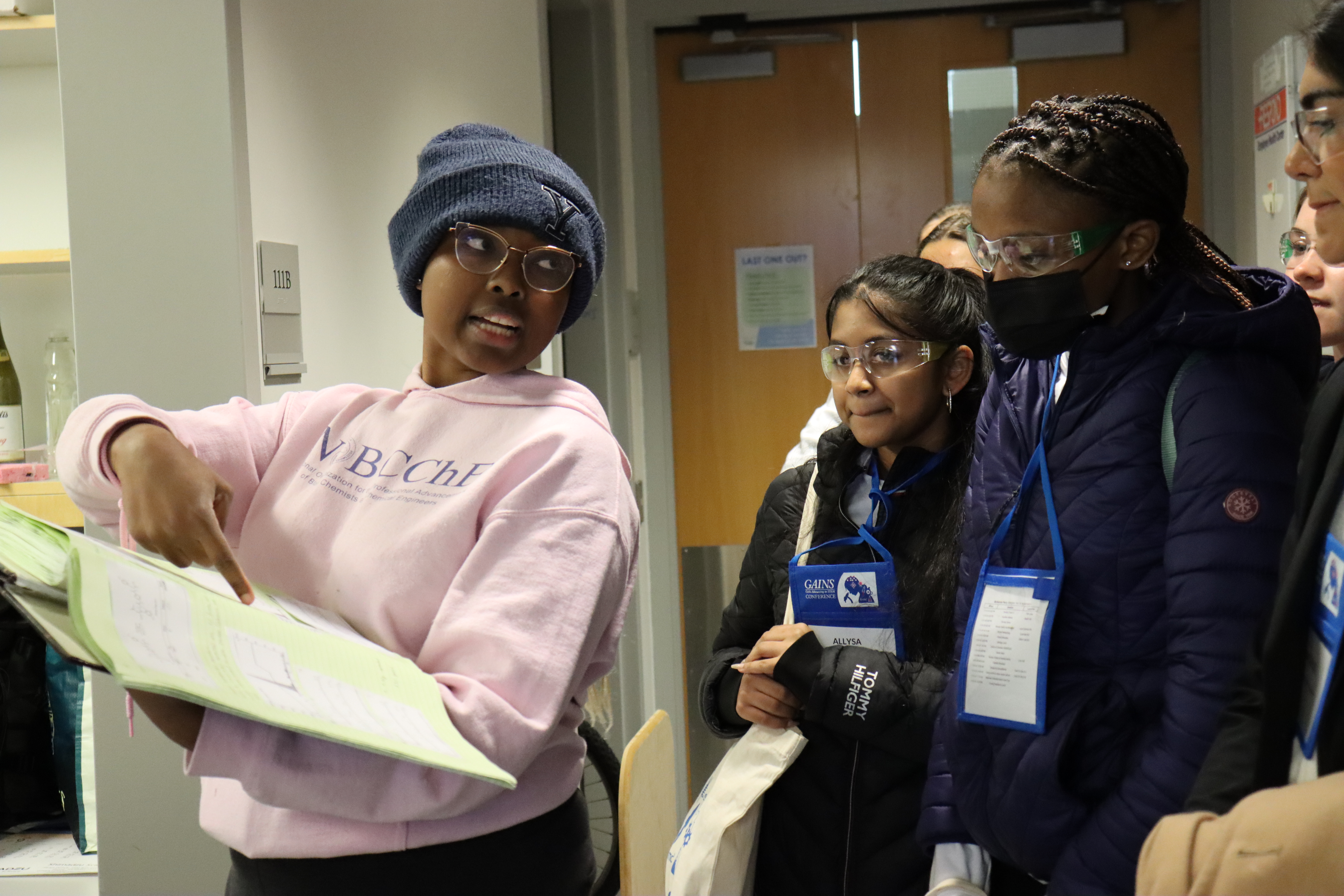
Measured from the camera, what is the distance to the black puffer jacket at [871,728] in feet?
4.97

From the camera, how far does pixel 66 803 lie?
2102 mm

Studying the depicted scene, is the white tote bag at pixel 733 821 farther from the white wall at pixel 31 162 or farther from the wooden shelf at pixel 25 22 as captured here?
the white wall at pixel 31 162

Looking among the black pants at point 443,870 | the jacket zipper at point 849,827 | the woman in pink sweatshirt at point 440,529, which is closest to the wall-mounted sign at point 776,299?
the jacket zipper at point 849,827

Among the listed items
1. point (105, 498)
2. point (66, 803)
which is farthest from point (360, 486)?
point (66, 803)

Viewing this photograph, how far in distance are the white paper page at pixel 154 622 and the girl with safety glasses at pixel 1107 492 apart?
0.79 meters

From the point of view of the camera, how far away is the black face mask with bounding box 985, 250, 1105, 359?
121 centimetres

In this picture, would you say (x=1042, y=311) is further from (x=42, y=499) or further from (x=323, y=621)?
(x=42, y=499)

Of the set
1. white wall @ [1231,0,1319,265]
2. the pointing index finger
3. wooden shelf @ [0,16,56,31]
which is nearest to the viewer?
the pointing index finger

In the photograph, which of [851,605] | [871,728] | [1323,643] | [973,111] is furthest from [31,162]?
[973,111]

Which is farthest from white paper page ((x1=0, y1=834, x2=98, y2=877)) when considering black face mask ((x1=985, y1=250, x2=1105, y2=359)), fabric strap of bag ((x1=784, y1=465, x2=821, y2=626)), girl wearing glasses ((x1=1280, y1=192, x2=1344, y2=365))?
girl wearing glasses ((x1=1280, y1=192, x2=1344, y2=365))

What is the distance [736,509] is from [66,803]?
2449 mm

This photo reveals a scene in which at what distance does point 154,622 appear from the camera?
0.80m

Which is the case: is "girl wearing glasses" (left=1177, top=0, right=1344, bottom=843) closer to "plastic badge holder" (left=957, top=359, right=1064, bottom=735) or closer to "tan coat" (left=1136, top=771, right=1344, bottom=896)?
"tan coat" (left=1136, top=771, right=1344, bottom=896)

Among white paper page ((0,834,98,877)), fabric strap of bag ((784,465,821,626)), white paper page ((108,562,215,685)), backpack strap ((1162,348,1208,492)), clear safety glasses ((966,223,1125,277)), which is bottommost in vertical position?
white paper page ((0,834,98,877))
